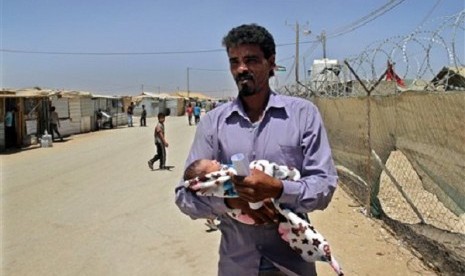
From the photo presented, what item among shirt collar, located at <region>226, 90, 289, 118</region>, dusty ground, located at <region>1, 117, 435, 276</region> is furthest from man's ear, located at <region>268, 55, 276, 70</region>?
dusty ground, located at <region>1, 117, 435, 276</region>

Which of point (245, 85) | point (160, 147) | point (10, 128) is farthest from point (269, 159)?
point (10, 128)

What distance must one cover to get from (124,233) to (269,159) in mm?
4523

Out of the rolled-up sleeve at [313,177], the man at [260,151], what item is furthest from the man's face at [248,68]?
the rolled-up sleeve at [313,177]

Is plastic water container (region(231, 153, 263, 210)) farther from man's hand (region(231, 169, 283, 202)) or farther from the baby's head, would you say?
the baby's head

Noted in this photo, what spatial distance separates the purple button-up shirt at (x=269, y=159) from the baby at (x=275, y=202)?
0.16 feet

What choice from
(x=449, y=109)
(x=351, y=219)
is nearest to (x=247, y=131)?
(x=449, y=109)

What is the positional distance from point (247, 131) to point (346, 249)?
3727 millimetres

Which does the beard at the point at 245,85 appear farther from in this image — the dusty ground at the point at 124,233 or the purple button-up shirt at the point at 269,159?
the dusty ground at the point at 124,233

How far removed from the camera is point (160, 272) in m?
4.61

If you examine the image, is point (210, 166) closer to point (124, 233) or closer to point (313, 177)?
point (313, 177)

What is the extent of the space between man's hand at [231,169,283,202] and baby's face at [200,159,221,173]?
0.53 feet

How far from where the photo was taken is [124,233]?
6.01m

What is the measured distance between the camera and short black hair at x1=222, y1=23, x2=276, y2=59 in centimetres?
Result: 205

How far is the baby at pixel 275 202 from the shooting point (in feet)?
5.93
